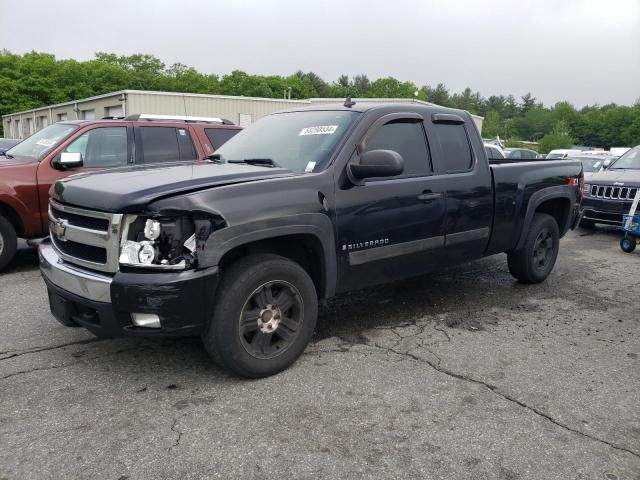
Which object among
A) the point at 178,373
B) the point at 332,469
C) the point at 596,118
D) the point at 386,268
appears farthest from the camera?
the point at 596,118

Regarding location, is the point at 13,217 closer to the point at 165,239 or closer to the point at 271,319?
the point at 165,239

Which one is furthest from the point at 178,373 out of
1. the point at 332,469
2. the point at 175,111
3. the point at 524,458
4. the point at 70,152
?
the point at 175,111

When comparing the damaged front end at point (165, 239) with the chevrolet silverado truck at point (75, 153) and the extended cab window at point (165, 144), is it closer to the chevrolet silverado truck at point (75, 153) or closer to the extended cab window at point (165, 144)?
the chevrolet silverado truck at point (75, 153)

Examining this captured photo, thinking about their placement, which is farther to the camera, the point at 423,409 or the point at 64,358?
the point at 64,358

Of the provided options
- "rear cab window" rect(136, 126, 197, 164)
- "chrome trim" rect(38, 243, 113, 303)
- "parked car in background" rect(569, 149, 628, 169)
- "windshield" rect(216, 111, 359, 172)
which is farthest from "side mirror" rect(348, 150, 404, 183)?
"parked car in background" rect(569, 149, 628, 169)

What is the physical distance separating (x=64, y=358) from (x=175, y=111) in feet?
69.7

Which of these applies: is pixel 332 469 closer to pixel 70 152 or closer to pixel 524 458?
pixel 524 458

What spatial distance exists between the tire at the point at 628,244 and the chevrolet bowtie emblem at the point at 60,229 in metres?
7.85

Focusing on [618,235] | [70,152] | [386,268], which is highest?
[70,152]

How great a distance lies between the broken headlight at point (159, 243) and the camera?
3.17 metres

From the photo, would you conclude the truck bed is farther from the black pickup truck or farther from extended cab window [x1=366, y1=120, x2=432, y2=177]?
extended cab window [x1=366, y1=120, x2=432, y2=177]

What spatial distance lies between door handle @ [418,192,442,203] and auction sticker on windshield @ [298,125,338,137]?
89 centimetres

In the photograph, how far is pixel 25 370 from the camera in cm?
371

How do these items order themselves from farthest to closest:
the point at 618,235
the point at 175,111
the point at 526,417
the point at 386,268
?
the point at 175,111, the point at 618,235, the point at 386,268, the point at 526,417
